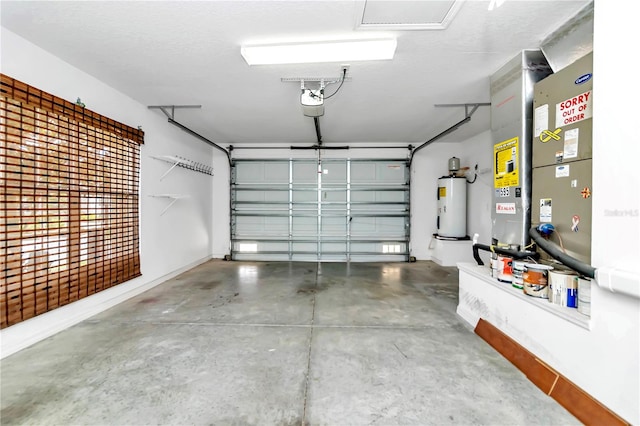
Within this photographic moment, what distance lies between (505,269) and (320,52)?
2.58m

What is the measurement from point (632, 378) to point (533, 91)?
82.5 inches

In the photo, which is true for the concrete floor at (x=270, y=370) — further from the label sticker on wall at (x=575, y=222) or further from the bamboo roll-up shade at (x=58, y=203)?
the label sticker on wall at (x=575, y=222)

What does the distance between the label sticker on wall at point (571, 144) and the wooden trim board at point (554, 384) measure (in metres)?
1.50

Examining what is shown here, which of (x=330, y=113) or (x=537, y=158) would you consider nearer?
(x=537, y=158)

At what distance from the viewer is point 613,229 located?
1.33 metres

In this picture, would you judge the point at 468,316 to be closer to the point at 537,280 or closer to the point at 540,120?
the point at 537,280

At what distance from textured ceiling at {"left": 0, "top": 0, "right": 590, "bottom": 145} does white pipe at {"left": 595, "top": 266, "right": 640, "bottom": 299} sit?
1.85 metres

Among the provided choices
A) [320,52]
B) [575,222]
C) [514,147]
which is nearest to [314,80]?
[320,52]

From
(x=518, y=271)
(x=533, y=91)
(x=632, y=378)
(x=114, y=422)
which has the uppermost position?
(x=533, y=91)

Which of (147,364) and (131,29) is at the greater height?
(131,29)

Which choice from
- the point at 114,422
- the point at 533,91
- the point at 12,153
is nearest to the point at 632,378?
the point at 533,91

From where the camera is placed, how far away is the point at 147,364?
1938 mm

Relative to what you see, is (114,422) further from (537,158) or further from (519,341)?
(537,158)

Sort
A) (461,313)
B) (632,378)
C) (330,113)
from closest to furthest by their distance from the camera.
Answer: (632,378)
(461,313)
(330,113)
